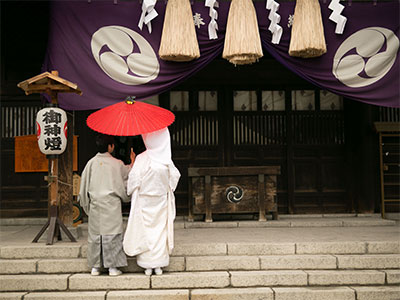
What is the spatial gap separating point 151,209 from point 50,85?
277cm

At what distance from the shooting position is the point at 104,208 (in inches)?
226

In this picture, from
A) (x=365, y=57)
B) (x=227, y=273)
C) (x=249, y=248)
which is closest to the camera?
(x=227, y=273)

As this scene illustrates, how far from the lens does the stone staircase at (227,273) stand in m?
5.53

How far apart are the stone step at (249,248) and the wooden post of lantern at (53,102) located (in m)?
0.28

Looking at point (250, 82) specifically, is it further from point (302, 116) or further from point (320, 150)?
point (320, 150)

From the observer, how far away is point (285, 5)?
7.14m

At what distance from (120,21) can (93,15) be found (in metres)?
0.51

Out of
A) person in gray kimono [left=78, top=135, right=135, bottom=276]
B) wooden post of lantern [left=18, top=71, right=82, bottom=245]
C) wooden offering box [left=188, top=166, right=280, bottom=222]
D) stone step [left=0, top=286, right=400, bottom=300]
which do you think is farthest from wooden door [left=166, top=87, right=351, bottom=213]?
stone step [left=0, top=286, right=400, bottom=300]

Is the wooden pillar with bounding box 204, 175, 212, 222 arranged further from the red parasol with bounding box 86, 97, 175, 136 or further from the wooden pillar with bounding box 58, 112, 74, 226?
the red parasol with bounding box 86, 97, 175, 136

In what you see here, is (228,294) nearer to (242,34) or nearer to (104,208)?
(104,208)

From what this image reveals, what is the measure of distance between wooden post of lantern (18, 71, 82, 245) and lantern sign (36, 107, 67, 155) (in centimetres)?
19

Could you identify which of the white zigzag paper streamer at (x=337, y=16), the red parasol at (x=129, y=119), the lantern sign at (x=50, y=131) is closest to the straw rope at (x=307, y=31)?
the white zigzag paper streamer at (x=337, y=16)

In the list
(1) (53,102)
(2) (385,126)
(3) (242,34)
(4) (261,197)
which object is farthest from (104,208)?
(2) (385,126)

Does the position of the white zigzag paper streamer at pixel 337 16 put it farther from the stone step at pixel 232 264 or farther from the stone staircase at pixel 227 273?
the stone step at pixel 232 264
